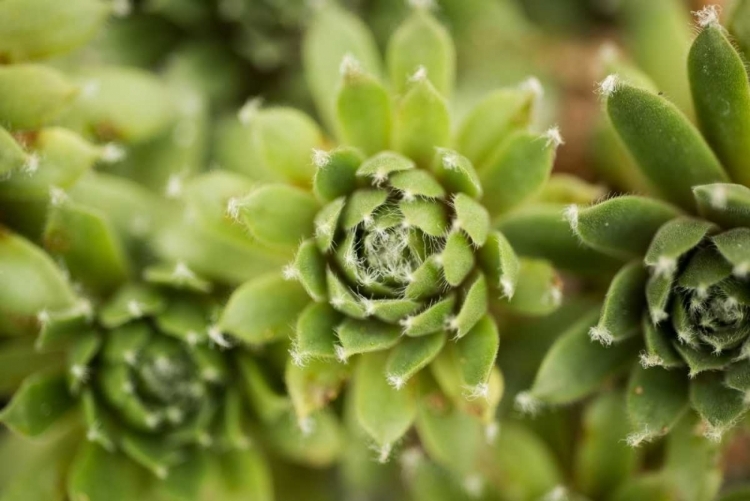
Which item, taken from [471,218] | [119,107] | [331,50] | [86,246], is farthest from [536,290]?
[119,107]

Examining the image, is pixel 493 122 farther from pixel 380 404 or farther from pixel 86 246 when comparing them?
pixel 86 246

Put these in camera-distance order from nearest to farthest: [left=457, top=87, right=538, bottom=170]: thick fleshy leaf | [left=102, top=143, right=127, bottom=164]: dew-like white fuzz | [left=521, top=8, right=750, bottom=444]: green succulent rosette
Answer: [left=521, top=8, right=750, bottom=444]: green succulent rosette, [left=457, top=87, right=538, bottom=170]: thick fleshy leaf, [left=102, top=143, right=127, bottom=164]: dew-like white fuzz

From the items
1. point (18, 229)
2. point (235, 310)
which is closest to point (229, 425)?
point (235, 310)

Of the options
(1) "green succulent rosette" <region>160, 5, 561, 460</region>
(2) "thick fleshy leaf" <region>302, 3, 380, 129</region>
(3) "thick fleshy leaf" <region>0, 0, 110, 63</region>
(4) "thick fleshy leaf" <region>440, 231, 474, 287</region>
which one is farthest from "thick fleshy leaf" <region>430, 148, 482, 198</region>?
(3) "thick fleshy leaf" <region>0, 0, 110, 63</region>

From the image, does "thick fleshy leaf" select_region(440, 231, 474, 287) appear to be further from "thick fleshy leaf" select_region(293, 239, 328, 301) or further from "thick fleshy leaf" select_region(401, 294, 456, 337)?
"thick fleshy leaf" select_region(293, 239, 328, 301)

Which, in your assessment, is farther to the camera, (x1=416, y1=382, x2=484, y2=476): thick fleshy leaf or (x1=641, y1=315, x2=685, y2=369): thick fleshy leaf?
(x1=416, y1=382, x2=484, y2=476): thick fleshy leaf

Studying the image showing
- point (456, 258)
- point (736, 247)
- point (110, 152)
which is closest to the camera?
point (736, 247)

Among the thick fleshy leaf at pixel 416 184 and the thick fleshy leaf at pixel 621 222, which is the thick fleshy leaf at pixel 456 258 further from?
the thick fleshy leaf at pixel 621 222
